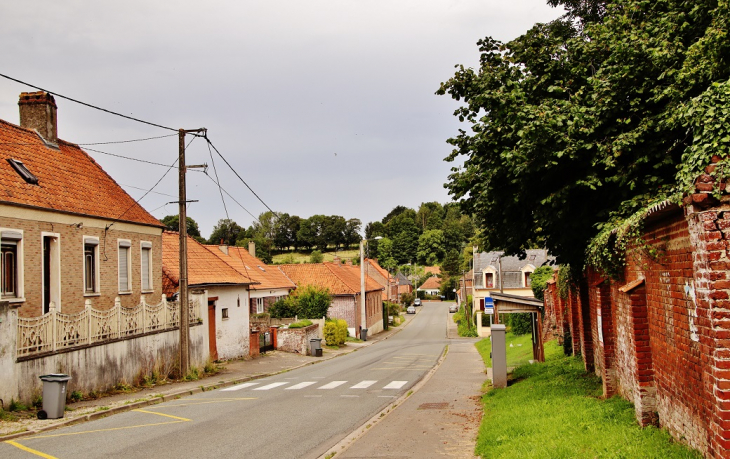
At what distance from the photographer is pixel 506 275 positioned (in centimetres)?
5562

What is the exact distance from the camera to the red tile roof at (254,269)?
125ft

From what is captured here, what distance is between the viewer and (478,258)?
6275cm

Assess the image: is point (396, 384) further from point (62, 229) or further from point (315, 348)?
point (315, 348)

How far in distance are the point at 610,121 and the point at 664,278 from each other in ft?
14.7

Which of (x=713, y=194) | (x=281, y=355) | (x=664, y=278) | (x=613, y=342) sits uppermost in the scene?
(x=713, y=194)

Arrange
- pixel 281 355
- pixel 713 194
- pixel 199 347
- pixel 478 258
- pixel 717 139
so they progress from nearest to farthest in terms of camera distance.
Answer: pixel 713 194 → pixel 717 139 → pixel 199 347 → pixel 281 355 → pixel 478 258

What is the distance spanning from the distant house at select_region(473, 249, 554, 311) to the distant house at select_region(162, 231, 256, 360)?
28.1 meters

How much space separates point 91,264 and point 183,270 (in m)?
3.20

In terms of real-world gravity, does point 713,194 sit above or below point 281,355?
above

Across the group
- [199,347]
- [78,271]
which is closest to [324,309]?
[199,347]

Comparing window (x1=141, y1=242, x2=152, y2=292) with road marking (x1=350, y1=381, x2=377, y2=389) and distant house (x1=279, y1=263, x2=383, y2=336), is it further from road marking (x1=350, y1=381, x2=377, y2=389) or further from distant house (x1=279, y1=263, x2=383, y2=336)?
distant house (x1=279, y1=263, x2=383, y2=336)

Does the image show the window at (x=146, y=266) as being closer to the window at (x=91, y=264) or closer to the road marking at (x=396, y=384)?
the window at (x=91, y=264)

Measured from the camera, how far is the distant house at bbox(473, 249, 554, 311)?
54250 millimetres

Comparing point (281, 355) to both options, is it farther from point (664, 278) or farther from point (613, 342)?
point (664, 278)
